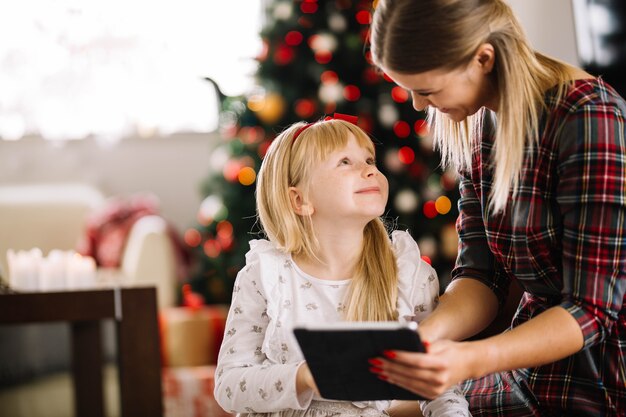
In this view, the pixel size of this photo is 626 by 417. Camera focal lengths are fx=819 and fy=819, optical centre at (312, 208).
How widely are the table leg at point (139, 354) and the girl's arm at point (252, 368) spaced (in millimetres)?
788

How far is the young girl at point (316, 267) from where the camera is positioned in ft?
4.59

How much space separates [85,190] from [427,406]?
133 inches

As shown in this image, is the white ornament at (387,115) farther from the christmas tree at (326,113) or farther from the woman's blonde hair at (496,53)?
the woman's blonde hair at (496,53)

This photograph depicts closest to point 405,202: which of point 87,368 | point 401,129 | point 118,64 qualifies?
point 401,129

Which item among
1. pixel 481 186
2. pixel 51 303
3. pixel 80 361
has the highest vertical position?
pixel 481 186

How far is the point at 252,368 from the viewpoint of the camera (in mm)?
1377

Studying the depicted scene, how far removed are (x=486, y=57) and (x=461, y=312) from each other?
42 centimetres

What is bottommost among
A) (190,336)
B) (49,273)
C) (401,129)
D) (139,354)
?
(190,336)

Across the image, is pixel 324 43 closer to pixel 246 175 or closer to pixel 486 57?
pixel 246 175

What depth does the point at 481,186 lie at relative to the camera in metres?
1.41

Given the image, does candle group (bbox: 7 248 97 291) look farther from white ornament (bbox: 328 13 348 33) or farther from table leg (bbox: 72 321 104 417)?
white ornament (bbox: 328 13 348 33)

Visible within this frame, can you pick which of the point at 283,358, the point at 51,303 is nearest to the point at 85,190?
the point at 51,303

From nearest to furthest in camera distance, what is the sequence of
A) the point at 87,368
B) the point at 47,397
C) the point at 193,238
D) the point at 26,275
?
the point at 26,275, the point at 87,368, the point at 47,397, the point at 193,238

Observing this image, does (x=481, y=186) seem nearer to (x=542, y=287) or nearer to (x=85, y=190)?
(x=542, y=287)
